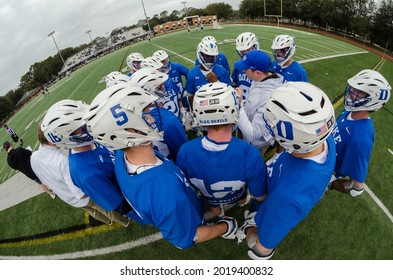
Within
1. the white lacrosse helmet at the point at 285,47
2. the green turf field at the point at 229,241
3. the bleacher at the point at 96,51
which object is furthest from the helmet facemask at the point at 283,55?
the bleacher at the point at 96,51

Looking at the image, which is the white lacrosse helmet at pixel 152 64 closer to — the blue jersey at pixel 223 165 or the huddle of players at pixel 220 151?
the huddle of players at pixel 220 151

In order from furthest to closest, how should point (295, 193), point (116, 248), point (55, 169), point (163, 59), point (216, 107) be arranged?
point (163, 59)
point (116, 248)
point (55, 169)
point (216, 107)
point (295, 193)

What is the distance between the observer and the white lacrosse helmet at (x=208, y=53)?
5785 millimetres

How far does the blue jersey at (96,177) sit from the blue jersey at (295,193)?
218 cm

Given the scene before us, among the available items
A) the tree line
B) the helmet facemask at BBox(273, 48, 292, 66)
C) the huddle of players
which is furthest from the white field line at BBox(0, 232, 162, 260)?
the tree line

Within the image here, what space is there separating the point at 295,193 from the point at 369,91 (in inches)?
87.0

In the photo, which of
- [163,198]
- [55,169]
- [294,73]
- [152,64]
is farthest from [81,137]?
[294,73]

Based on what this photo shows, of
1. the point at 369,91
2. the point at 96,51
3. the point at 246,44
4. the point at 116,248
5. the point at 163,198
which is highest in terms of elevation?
the point at 96,51

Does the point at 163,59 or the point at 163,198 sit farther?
the point at 163,59

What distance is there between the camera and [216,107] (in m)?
2.27

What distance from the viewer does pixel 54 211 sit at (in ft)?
19.8

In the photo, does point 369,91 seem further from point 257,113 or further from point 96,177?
point 96,177

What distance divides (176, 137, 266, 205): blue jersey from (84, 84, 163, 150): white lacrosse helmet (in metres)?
0.68

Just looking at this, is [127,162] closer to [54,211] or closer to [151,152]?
[151,152]
